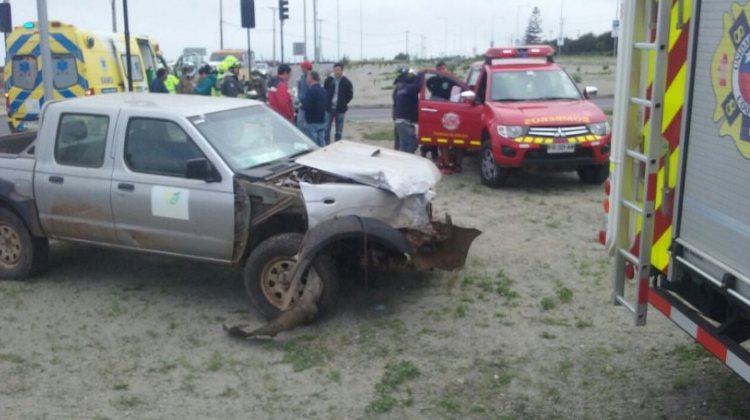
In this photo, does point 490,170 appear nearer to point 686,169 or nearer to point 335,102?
point 335,102

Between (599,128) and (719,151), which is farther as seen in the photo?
(599,128)

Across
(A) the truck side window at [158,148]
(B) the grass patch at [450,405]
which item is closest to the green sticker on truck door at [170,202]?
(A) the truck side window at [158,148]

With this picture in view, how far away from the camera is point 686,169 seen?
433 cm

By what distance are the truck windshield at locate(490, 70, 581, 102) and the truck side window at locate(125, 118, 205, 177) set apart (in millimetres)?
6784

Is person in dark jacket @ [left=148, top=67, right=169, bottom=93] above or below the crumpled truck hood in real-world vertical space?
above

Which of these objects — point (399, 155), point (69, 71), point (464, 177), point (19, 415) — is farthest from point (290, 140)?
point (69, 71)

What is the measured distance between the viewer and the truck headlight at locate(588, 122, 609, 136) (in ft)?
40.7

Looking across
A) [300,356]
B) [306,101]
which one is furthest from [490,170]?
[300,356]

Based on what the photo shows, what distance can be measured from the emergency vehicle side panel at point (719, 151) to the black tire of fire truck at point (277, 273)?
317 cm

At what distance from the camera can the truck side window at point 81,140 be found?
780cm

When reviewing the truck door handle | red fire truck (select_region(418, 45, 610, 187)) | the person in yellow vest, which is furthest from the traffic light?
the truck door handle

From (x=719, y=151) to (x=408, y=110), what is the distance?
414 inches

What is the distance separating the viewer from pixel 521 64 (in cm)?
1373

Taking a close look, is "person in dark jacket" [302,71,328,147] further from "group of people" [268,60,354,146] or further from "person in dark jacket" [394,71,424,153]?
"person in dark jacket" [394,71,424,153]
